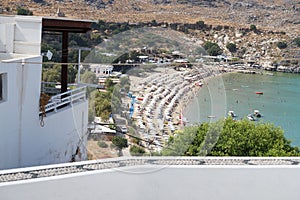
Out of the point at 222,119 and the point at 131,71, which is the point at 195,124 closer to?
the point at 222,119

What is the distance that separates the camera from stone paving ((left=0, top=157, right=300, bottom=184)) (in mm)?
2000

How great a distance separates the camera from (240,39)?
112ft

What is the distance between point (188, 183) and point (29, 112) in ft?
4.63

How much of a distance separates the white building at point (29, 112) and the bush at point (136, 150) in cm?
28

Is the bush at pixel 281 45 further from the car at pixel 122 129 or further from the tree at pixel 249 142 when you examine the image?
the car at pixel 122 129

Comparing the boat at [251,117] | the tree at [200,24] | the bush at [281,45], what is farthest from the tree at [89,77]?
the bush at [281,45]

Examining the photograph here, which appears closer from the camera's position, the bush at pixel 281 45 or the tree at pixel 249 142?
the tree at pixel 249 142

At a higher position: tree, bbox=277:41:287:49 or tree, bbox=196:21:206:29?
tree, bbox=196:21:206:29

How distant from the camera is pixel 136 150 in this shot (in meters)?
2.13

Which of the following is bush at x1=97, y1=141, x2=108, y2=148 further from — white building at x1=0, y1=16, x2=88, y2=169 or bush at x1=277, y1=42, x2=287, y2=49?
bush at x1=277, y1=42, x2=287, y2=49

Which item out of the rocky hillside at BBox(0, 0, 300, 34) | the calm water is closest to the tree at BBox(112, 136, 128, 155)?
the calm water

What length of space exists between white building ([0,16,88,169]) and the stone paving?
0.23m

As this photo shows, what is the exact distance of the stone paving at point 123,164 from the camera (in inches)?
78.7

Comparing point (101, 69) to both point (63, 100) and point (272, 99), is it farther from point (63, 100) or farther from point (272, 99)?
point (272, 99)
